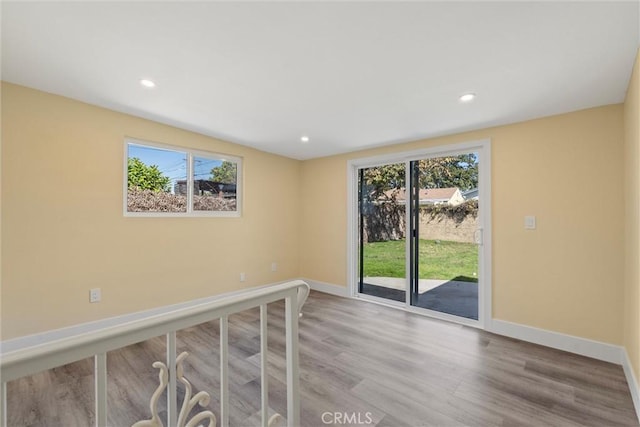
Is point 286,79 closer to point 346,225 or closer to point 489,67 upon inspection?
point 489,67

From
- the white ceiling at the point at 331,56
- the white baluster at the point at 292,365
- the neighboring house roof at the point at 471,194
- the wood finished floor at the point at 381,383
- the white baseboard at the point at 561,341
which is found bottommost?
the wood finished floor at the point at 381,383

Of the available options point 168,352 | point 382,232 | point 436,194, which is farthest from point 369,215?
point 168,352

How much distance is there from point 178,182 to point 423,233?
3.26 meters

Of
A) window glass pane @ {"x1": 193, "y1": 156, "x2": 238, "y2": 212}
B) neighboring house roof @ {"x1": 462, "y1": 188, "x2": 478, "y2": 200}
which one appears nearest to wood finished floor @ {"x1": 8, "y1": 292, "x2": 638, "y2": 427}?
neighboring house roof @ {"x1": 462, "y1": 188, "x2": 478, "y2": 200}

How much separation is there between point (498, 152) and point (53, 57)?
4061 mm

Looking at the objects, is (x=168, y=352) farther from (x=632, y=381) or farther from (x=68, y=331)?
(x=632, y=381)

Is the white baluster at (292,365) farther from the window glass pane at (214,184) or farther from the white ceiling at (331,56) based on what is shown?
the window glass pane at (214,184)

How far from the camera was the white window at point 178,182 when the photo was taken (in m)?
3.24

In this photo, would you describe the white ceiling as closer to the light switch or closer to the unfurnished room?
the unfurnished room

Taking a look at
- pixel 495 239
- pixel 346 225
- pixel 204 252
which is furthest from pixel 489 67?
pixel 204 252

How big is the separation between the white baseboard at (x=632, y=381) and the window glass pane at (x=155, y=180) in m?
4.41

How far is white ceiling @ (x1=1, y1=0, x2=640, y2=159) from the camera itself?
1.53 m

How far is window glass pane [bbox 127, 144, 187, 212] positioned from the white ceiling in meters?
0.54
